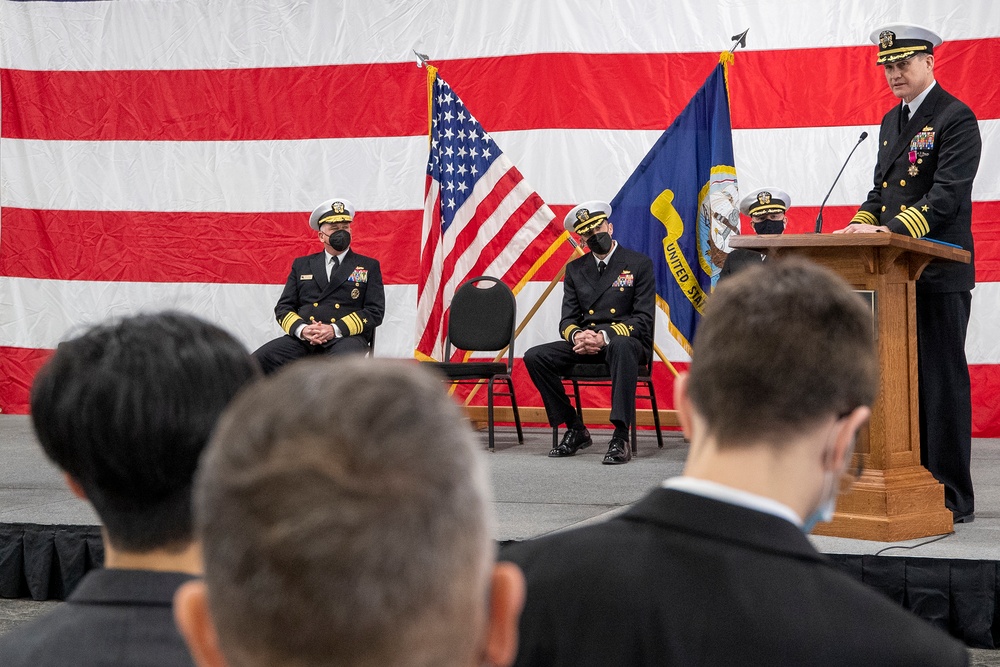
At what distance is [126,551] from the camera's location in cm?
78

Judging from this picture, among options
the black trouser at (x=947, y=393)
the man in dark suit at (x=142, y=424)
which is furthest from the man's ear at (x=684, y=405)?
the black trouser at (x=947, y=393)

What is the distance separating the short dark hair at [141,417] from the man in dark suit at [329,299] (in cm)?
397

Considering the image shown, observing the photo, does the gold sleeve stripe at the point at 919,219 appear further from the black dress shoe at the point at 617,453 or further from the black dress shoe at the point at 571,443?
the black dress shoe at the point at 571,443

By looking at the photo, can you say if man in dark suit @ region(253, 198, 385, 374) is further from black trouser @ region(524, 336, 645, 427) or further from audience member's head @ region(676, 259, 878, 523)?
audience member's head @ region(676, 259, 878, 523)

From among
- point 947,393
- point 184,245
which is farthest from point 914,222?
point 184,245

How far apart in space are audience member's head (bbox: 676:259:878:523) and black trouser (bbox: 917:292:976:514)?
215cm

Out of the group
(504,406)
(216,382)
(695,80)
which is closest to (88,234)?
(504,406)

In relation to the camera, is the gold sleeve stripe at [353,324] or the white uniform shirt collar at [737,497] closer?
the white uniform shirt collar at [737,497]

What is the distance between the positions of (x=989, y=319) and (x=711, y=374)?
4621 mm

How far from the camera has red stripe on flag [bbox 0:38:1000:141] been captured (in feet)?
16.7

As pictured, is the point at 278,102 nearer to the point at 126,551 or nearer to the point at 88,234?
the point at 88,234

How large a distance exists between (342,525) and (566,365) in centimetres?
431

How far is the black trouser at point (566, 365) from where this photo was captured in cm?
443

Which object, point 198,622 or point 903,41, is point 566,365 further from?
point 198,622
